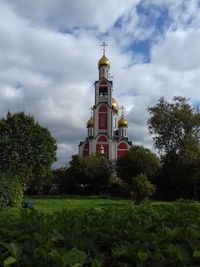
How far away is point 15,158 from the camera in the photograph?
150ft

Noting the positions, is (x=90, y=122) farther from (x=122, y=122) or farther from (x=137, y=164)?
Result: (x=137, y=164)

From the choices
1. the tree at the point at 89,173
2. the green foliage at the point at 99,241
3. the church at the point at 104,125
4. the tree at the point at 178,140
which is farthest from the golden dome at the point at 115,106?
the green foliage at the point at 99,241

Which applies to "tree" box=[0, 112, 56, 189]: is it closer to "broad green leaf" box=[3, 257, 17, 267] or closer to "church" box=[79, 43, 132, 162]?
"church" box=[79, 43, 132, 162]

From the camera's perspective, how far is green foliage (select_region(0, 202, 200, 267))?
6.81 ft

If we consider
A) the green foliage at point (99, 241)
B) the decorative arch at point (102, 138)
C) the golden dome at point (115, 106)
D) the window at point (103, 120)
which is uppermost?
the golden dome at point (115, 106)

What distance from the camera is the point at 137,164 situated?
177ft

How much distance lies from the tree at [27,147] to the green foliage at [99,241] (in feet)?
139

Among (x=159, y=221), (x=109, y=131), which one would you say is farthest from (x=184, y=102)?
(x=159, y=221)

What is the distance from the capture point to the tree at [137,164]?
174ft

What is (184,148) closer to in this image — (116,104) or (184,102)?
(184,102)

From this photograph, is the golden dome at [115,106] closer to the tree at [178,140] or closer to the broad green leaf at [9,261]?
the tree at [178,140]

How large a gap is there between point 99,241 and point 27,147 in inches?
1751

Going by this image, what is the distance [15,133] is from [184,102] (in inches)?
698

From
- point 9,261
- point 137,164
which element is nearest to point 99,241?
point 9,261
